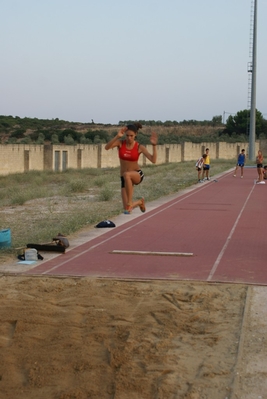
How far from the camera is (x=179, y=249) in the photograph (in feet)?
47.9

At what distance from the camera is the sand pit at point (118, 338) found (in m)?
6.87

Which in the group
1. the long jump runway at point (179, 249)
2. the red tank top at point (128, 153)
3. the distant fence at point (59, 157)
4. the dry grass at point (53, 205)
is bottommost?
the dry grass at point (53, 205)

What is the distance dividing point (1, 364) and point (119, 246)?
7.58 meters

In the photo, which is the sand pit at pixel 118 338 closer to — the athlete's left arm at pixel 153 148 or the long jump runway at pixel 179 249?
the long jump runway at pixel 179 249

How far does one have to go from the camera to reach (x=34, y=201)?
3016 cm

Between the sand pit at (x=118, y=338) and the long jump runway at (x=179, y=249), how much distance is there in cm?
78

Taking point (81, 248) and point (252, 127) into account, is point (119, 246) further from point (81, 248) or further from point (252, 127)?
point (252, 127)

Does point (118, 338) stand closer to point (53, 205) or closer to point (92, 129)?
point (53, 205)

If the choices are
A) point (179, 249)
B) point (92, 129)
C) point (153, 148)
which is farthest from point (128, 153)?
point (92, 129)

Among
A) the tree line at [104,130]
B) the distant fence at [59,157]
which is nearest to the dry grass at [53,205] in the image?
the distant fence at [59,157]

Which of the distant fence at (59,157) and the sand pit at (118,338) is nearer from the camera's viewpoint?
the sand pit at (118,338)

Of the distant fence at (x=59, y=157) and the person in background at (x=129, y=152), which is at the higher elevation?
the person in background at (x=129, y=152)

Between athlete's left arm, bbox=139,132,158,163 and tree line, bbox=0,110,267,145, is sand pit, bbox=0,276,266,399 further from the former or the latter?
tree line, bbox=0,110,267,145

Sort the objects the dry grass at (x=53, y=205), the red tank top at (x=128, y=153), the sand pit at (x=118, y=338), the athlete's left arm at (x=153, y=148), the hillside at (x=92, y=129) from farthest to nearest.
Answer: the hillside at (x=92, y=129), the dry grass at (x=53, y=205), the red tank top at (x=128, y=153), the athlete's left arm at (x=153, y=148), the sand pit at (x=118, y=338)
